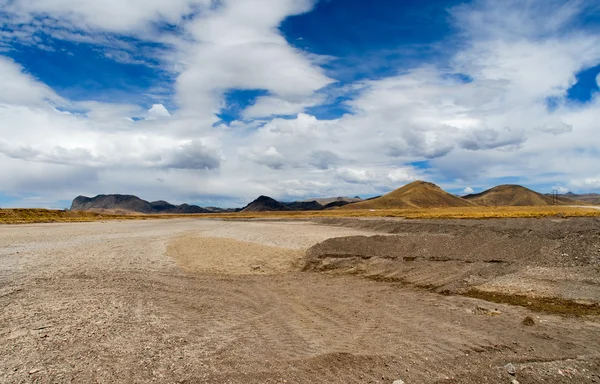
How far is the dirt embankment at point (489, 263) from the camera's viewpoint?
15.6m

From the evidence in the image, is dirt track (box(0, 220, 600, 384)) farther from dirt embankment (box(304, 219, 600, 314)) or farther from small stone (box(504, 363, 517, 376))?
dirt embankment (box(304, 219, 600, 314))

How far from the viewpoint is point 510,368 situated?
809cm

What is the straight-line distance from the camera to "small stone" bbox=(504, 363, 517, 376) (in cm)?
801

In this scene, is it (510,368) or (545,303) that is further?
(545,303)

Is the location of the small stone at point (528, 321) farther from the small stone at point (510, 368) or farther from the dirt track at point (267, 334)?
the small stone at point (510, 368)

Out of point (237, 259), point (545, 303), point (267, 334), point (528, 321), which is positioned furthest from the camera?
point (237, 259)

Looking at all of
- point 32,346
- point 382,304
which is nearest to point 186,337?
point 32,346

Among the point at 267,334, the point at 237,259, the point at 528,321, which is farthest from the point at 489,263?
the point at 267,334

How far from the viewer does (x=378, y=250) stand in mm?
25422

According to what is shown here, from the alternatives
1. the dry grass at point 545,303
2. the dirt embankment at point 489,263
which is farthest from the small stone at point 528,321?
the dirt embankment at point 489,263

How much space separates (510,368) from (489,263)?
14.0 metres

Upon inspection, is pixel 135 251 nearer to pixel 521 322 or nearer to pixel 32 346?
pixel 32 346

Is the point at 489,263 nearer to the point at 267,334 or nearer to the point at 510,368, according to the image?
the point at 510,368

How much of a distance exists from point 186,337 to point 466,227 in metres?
37.9
